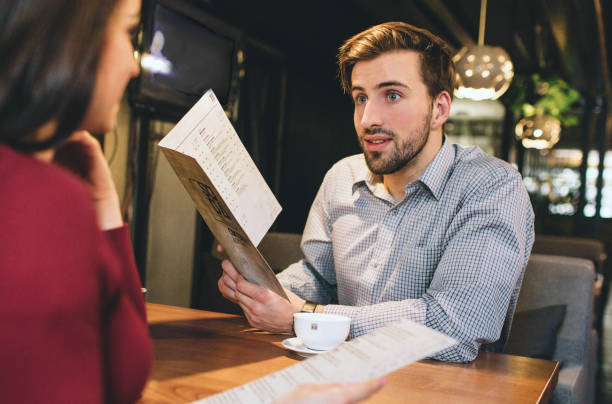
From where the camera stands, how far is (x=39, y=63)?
391 millimetres

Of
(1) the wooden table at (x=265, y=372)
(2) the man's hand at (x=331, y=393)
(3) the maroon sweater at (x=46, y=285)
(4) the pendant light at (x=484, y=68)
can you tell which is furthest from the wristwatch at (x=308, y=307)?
(4) the pendant light at (x=484, y=68)

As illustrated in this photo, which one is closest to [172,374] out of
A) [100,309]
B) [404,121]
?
[100,309]

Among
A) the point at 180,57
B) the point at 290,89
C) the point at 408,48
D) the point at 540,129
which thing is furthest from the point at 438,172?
the point at 540,129

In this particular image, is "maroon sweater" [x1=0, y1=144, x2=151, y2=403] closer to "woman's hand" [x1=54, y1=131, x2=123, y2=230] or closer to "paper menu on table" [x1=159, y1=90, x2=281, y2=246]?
"woman's hand" [x1=54, y1=131, x2=123, y2=230]

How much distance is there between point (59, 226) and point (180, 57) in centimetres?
262

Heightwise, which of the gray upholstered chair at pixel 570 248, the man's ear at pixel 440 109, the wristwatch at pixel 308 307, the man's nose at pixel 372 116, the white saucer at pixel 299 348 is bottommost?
the white saucer at pixel 299 348

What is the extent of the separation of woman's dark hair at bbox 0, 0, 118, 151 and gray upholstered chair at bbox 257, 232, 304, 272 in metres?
1.94

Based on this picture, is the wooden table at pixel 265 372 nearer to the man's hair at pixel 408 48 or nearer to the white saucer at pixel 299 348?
the white saucer at pixel 299 348

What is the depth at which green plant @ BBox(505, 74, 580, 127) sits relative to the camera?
607 cm

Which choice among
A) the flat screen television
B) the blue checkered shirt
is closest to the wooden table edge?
the blue checkered shirt

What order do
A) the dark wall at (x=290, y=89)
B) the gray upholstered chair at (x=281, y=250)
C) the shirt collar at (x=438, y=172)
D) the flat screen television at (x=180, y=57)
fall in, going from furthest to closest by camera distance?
1. the dark wall at (x=290, y=89)
2. the flat screen television at (x=180, y=57)
3. the gray upholstered chair at (x=281, y=250)
4. the shirt collar at (x=438, y=172)

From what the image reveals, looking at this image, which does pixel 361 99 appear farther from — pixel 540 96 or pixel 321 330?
pixel 540 96

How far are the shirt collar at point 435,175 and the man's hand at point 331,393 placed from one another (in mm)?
993

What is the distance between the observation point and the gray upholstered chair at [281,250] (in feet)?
7.64
